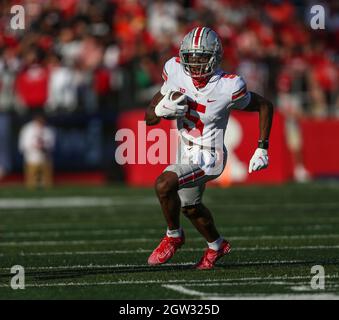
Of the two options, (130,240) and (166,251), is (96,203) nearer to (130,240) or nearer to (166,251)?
(130,240)

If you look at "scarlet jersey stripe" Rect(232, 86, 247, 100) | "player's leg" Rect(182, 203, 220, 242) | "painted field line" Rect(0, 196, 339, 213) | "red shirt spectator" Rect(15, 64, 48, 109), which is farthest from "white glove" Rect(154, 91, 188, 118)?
"red shirt spectator" Rect(15, 64, 48, 109)

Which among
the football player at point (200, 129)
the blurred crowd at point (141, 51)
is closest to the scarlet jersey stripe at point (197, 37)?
the football player at point (200, 129)

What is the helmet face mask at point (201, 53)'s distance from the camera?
697 cm

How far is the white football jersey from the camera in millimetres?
7070

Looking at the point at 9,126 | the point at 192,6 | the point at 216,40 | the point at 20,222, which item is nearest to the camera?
the point at 216,40

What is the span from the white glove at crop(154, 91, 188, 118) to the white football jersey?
0.99ft

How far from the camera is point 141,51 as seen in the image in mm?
18453

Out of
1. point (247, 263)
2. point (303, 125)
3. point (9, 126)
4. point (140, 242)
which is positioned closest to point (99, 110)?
point (9, 126)

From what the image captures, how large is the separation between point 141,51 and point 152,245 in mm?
9987

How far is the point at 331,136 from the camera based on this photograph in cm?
1822

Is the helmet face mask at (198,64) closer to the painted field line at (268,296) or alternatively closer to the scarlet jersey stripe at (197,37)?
the scarlet jersey stripe at (197,37)

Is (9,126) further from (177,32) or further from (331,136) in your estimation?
(331,136)

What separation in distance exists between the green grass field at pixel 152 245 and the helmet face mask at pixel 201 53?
138 cm

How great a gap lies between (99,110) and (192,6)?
373 cm
